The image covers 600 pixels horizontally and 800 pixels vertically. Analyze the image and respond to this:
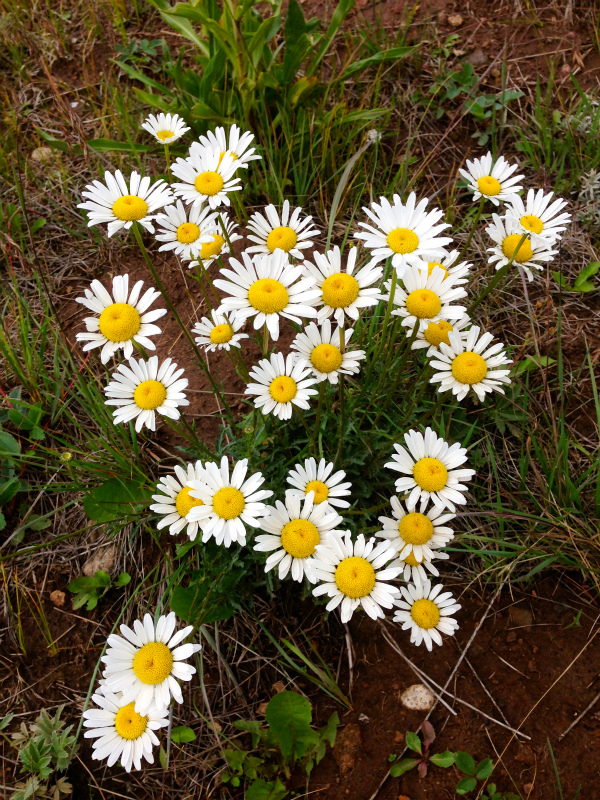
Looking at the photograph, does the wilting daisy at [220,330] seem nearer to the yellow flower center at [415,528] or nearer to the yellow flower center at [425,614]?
the yellow flower center at [415,528]

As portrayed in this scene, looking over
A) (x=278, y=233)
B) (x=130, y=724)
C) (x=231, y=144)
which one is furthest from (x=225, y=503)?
(x=231, y=144)

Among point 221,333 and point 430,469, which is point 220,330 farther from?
point 430,469

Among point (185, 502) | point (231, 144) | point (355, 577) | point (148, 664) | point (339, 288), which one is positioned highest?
point (231, 144)

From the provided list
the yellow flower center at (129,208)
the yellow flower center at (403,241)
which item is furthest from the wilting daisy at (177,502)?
the yellow flower center at (403,241)

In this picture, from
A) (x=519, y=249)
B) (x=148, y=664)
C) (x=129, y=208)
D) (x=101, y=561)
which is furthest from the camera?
(x=101, y=561)

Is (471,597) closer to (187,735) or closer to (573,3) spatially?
(187,735)

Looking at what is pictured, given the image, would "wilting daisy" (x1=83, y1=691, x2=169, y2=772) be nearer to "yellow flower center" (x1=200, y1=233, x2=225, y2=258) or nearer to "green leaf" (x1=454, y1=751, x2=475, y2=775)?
"green leaf" (x1=454, y1=751, x2=475, y2=775)

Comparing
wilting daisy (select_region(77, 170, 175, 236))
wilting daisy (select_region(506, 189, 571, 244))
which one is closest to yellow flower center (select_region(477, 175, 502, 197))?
wilting daisy (select_region(506, 189, 571, 244))
